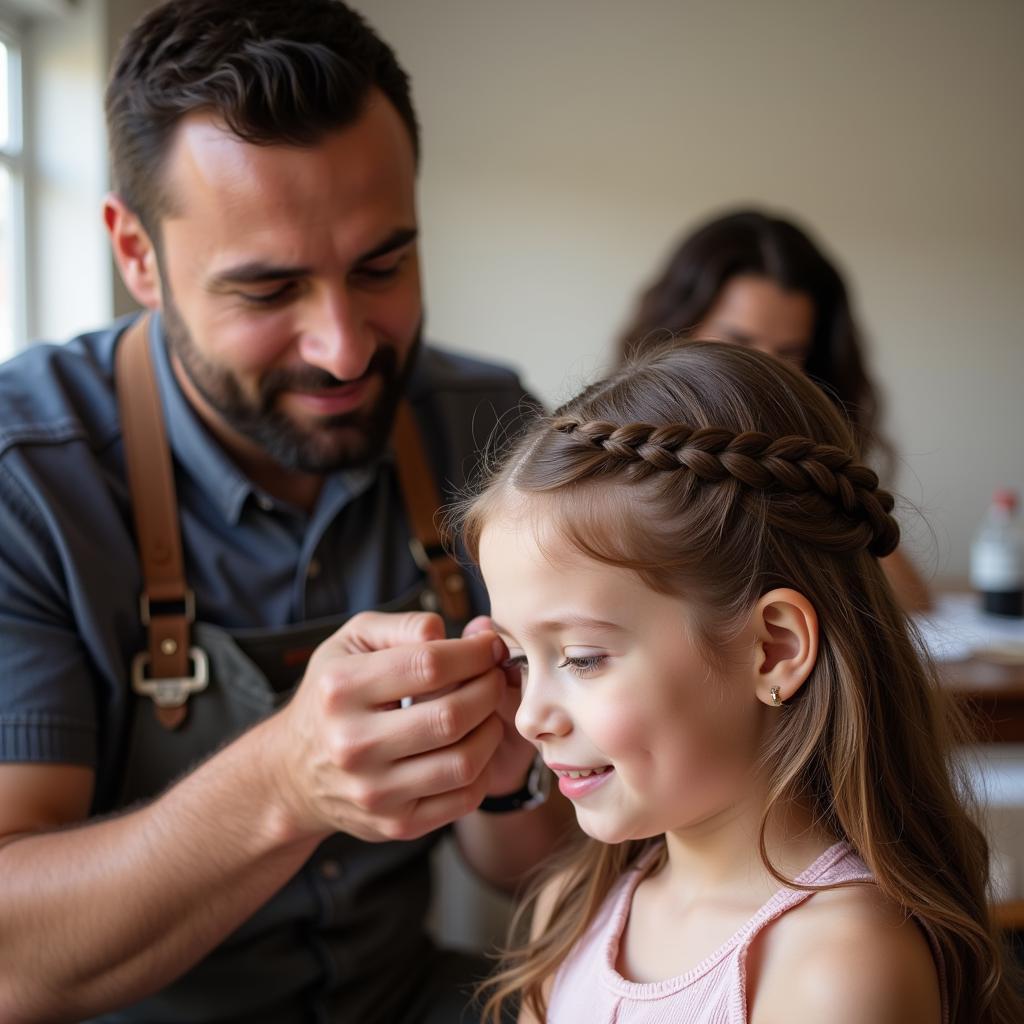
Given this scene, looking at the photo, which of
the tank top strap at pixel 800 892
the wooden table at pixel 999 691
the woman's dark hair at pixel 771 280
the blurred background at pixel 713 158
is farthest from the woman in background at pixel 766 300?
the tank top strap at pixel 800 892

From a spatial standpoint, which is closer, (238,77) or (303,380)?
(238,77)

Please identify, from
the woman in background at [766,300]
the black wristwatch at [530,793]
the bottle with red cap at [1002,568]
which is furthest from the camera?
the bottle with red cap at [1002,568]

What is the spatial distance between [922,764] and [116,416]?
1.13 m

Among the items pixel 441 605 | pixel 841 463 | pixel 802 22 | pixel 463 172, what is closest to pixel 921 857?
pixel 841 463

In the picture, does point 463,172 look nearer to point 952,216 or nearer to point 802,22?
point 802,22

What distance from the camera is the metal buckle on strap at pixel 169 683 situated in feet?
4.56

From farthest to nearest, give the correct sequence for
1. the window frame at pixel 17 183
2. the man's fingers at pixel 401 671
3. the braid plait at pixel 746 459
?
1. the window frame at pixel 17 183
2. the man's fingers at pixel 401 671
3. the braid plait at pixel 746 459

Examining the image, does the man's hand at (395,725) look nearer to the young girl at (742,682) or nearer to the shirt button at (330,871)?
the young girl at (742,682)

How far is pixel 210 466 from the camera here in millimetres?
1489

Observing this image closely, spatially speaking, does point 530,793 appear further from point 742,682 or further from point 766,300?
point 766,300

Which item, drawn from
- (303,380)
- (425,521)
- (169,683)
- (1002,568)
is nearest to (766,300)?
(1002,568)

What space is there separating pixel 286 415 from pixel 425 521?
0.26 meters

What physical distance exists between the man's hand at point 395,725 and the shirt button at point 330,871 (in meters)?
0.37

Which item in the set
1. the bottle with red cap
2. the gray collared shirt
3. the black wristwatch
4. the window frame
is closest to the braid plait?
the black wristwatch
